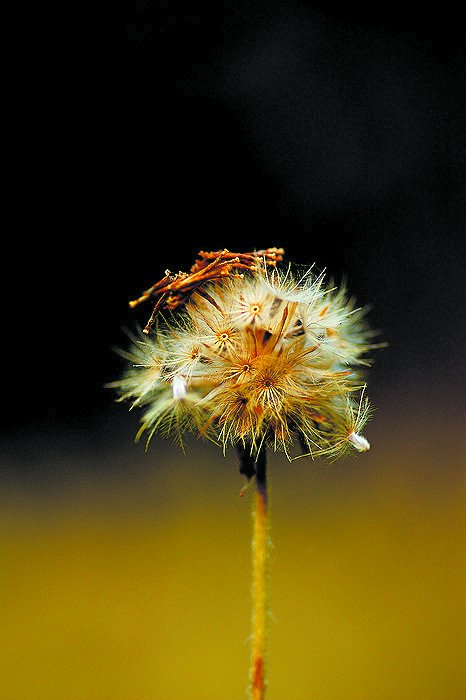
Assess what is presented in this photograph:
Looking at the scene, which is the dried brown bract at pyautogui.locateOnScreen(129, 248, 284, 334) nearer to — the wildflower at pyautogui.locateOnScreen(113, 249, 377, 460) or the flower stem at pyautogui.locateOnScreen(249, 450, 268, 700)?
the wildflower at pyautogui.locateOnScreen(113, 249, 377, 460)

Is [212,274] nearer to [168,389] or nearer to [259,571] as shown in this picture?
[168,389]

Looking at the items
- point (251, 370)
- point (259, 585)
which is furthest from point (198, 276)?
point (259, 585)

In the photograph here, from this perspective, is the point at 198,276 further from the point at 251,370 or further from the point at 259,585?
the point at 259,585

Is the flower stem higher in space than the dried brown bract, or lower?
lower

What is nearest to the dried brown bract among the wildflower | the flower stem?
the wildflower

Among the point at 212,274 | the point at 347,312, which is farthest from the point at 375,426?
the point at 212,274
